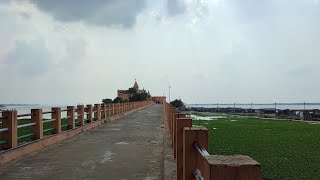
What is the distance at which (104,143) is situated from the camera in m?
13.9

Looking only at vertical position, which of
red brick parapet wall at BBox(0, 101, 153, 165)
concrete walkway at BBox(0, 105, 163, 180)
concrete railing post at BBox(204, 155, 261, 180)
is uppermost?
concrete railing post at BBox(204, 155, 261, 180)

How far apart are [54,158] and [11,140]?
1270 mm

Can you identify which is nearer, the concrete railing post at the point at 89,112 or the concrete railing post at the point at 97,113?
the concrete railing post at the point at 89,112

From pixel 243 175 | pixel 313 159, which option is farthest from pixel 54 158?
pixel 243 175

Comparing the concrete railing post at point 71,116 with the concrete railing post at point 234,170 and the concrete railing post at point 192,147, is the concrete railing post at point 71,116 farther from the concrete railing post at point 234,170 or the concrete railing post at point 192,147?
the concrete railing post at point 234,170

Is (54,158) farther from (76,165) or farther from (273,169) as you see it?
(273,169)

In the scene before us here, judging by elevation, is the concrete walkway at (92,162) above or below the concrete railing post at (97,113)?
below

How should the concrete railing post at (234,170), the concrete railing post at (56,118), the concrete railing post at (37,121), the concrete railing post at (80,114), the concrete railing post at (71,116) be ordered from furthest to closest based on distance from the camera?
the concrete railing post at (80,114)
the concrete railing post at (71,116)
the concrete railing post at (56,118)
the concrete railing post at (37,121)
the concrete railing post at (234,170)

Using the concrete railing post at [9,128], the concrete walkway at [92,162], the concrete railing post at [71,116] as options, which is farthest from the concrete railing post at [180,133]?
the concrete railing post at [71,116]

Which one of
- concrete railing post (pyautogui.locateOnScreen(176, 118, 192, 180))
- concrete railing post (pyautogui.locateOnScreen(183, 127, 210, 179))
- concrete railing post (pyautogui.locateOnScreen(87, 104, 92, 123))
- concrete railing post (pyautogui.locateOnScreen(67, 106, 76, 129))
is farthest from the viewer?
concrete railing post (pyautogui.locateOnScreen(87, 104, 92, 123))

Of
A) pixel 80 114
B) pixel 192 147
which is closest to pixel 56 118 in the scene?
pixel 80 114

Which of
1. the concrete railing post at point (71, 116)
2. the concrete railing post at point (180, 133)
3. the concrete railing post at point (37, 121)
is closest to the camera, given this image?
the concrete railing post at point (180, 133)

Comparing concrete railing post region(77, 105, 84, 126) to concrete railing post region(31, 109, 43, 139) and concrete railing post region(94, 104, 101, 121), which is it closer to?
concrete railing post region(94, 104, 101, 121)

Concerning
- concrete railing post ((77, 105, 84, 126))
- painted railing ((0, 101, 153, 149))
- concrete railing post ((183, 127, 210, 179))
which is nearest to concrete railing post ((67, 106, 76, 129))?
painted railing ((0, 101, 153, 149))
